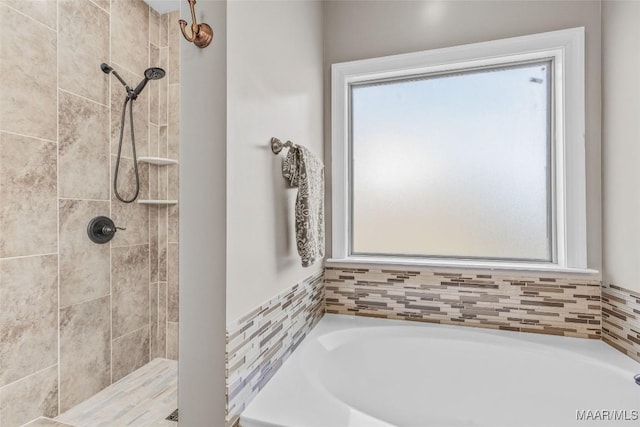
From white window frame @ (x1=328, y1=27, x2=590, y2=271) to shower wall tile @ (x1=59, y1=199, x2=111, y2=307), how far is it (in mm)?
1129

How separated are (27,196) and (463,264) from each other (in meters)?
1.94

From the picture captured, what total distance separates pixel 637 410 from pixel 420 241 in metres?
1.08

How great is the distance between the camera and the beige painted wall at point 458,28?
1555 mm

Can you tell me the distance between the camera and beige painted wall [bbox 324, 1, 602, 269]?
1555 millimetres

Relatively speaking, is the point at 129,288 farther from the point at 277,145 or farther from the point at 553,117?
the point at 553,117

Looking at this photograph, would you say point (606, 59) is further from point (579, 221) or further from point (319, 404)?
point (319, 404)

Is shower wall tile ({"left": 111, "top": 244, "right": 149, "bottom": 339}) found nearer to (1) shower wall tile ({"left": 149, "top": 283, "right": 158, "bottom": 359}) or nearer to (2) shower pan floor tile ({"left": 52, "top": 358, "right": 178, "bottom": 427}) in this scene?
(1) shower wall tile ({"left": 149, "top": 283, "right": 158, "bottom": 359})

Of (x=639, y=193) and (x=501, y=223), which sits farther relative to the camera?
(x=501, y=223)

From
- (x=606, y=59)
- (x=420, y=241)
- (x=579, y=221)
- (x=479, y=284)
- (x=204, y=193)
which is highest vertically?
(x=606, y=59)

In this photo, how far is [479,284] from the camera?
169 centimetres

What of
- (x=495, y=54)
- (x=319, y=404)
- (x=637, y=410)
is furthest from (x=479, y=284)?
(x=495, y=54)

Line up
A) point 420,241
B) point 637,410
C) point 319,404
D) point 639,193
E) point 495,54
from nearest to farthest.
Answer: point 319,404 → point 637,410 → point 639,193 → point 495,54 → point 420,241

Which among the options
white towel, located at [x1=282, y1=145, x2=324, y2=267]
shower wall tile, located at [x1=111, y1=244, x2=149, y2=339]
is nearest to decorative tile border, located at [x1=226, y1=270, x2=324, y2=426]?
white towel, located at [x1=282, y1=145, x2=324, y2=267]

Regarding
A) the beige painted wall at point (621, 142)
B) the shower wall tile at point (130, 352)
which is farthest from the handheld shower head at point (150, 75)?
the beige painted wall at point (621, 142)
